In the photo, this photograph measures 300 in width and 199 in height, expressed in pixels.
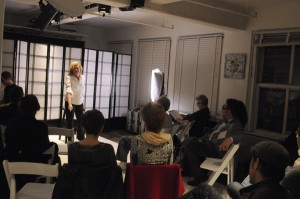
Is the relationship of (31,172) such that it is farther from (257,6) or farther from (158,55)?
(158,55)

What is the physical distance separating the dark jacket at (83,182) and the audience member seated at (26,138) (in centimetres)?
78

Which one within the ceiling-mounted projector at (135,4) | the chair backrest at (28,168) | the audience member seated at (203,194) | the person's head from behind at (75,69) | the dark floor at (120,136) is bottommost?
the dark floor at (120,136)

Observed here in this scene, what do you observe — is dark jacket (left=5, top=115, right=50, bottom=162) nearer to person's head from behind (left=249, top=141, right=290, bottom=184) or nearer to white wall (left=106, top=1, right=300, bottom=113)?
person's head from behind (left=249, top=141, right=290, bottom=184)

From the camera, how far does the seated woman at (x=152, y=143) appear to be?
255 cm

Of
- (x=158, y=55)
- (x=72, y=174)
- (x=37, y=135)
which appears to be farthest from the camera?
(x=158, y=55)

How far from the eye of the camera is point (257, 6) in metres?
5.00

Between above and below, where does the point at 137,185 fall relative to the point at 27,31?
below

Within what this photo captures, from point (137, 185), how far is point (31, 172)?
0.70 m

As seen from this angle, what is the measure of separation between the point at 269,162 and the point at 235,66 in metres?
3.82

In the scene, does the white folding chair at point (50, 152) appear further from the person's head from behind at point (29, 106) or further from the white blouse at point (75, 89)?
the white blouse at point (75, 89)

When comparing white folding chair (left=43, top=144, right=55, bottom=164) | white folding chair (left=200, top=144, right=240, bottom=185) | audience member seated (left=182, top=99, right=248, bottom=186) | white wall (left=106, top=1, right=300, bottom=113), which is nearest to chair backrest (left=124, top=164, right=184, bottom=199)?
white folding chair (left=43, top=144, right=55, bottom=164)

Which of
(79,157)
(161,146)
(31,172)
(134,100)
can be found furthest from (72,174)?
(134,100)

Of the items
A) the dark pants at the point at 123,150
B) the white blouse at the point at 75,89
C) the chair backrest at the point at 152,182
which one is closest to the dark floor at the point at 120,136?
the dark pants at the point at 123,150

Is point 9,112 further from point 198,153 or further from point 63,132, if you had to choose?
point 198,153
